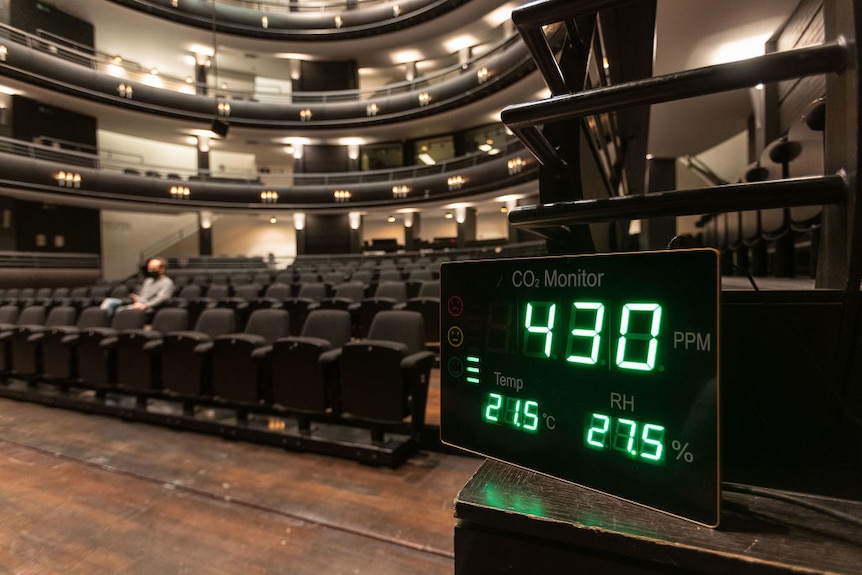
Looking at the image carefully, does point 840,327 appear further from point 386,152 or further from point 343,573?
point 386,152

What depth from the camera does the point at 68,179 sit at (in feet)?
32.8

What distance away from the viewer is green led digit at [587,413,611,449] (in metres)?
0.46

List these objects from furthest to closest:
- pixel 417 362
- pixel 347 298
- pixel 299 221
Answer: pixel 299 221, pixel 347 298, pixel 417 362

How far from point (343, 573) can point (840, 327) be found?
1.18 metres

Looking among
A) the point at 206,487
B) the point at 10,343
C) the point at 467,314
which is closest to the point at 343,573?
the point at 206,487

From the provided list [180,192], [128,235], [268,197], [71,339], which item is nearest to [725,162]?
[71,339]

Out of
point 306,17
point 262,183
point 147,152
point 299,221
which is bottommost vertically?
point 299,221

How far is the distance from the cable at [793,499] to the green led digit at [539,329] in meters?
0.25

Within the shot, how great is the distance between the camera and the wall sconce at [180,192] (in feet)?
38.7

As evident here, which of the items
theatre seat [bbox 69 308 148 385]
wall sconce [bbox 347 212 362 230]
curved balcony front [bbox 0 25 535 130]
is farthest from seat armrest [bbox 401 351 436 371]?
wall sconce [bbox 347 212 362 230]

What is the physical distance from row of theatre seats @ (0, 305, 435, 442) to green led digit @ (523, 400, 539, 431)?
4.38 feet

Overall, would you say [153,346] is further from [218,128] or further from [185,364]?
[218,128]

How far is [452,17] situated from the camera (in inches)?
479

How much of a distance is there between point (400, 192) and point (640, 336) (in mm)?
13205
